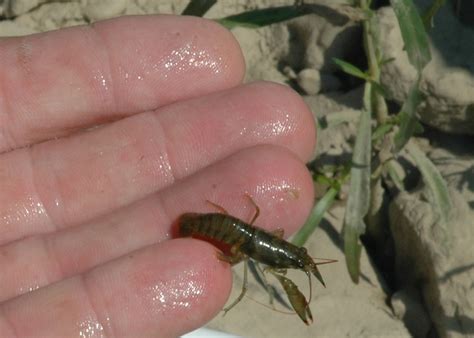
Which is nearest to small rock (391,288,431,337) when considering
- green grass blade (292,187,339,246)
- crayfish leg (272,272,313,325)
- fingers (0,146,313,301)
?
green grass blade (292,187,339,246)

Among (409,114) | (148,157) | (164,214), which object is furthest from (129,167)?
(409,114)

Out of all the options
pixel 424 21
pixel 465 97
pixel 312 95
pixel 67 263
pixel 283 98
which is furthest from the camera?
pixel 312 95

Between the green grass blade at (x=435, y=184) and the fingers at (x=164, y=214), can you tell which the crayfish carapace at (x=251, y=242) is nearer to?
the fingers at (x=164, y=214)

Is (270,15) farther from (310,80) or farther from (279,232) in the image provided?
(279,232)

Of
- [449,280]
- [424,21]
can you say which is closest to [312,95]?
[424,21]

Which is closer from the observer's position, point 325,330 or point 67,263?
point 67,263

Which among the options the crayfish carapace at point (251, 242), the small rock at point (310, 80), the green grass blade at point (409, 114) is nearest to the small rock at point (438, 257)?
A: the green grass blade at point (409, 114)

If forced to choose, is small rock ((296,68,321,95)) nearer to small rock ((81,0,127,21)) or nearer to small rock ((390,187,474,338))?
small rock ((390,187,474,338))

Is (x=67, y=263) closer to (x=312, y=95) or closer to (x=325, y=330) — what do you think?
(x=325, y=330)
